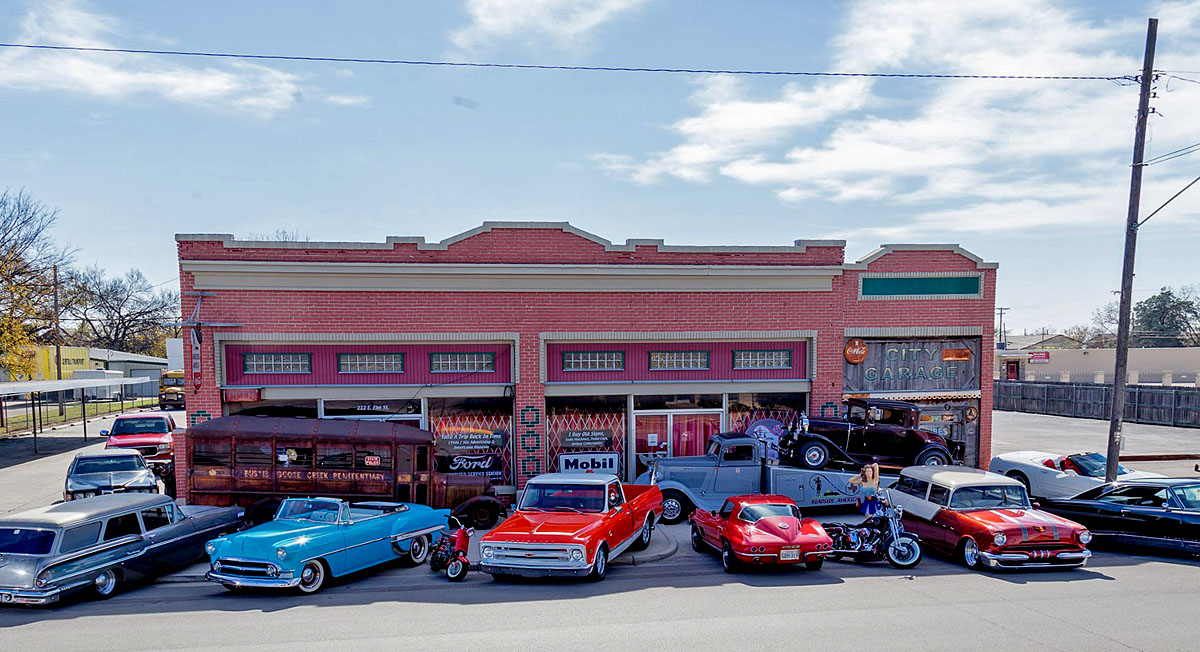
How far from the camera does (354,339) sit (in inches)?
659

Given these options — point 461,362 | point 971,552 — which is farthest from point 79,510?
point 971,552

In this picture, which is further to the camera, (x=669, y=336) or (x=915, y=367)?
(x=915, y=367)

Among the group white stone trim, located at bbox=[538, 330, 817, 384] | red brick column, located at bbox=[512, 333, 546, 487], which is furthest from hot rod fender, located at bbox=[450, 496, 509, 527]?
white stone trim, located at bbox=[538, 330, 817, 384]

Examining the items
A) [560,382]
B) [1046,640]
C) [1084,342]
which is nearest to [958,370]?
[560,382]

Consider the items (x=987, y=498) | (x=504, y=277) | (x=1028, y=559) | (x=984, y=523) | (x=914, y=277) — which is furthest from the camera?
(x=914, y=277)

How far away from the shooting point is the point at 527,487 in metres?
12.7

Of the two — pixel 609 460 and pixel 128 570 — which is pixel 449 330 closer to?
pixel 609 460

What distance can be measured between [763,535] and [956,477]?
4247 mm

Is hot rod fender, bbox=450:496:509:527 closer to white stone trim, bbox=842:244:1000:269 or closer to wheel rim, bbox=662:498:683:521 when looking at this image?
wheel rim, bbox=662:498:683:521

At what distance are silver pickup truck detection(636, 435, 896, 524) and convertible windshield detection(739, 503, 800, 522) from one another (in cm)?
338

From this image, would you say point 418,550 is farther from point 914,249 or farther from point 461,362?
point 914,249

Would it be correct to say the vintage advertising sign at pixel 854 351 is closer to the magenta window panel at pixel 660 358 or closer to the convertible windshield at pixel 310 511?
the magenta window panel at pixel 660 358

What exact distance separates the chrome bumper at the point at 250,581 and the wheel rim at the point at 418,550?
218cm

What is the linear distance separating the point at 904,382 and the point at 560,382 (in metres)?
9.05
